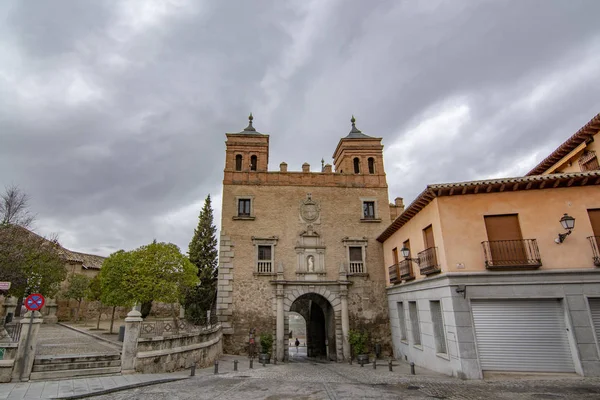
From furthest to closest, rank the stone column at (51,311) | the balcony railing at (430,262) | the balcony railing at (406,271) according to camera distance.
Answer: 1. the stone column at (51,311)
2. the balcony railing at (406,271)
3. the balcony railing at (430,262)

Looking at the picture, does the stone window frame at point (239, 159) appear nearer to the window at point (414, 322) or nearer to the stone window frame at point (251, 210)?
the stone window frame at point (251, 210)

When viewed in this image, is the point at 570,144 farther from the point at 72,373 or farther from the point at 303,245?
the point at 72,373

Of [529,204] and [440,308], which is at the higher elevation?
[529,204]

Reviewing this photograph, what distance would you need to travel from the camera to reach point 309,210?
20.6 meters

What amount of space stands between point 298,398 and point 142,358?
19.8ft

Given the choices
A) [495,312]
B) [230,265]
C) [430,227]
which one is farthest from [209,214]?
[495,312]

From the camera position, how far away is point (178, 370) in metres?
12.5

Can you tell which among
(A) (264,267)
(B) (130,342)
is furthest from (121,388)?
(A) (264,267)

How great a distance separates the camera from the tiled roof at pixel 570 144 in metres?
11.8

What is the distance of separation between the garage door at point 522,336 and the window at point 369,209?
10.5m

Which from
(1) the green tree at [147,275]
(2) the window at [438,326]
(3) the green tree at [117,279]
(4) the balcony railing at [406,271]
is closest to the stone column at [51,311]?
(3) the green tree at [117,279]

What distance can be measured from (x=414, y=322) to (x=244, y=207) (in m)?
11.7

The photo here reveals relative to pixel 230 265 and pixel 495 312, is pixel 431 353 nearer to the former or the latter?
pixel 495 312

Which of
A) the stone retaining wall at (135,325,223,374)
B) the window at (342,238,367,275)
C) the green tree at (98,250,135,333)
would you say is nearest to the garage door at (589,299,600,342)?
the window at (342,238,367,275)
